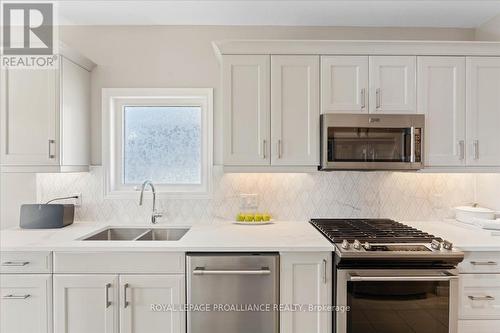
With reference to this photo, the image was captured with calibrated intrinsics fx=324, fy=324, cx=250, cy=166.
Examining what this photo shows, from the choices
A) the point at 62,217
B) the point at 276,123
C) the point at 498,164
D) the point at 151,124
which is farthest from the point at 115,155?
the point at 498,164

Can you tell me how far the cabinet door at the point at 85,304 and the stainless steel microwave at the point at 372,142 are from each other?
1.58m

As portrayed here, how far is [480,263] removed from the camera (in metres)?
1.94

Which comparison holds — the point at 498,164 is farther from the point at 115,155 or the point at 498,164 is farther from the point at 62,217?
the point at 62,217

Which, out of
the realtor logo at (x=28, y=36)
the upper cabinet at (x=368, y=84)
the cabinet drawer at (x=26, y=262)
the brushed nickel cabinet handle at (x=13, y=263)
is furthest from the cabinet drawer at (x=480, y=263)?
the realtor logo at (x=28, y=36)

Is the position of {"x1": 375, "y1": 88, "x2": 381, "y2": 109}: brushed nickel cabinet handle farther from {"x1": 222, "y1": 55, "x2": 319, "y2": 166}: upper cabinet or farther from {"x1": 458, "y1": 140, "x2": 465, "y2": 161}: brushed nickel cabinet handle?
{"x1": 458, "y1": 140, "x2": 465, "y2": 161}: brushed nickel cabinet handle

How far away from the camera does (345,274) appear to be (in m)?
1.86

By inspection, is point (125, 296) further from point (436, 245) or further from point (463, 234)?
point (463, 234)

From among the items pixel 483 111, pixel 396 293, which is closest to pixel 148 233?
pixel 396 293

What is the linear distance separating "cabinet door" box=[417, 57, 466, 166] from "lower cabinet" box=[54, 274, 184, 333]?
6.32 feet

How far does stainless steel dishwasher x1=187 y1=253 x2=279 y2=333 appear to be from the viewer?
1.90 meters

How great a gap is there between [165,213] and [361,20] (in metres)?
2.20

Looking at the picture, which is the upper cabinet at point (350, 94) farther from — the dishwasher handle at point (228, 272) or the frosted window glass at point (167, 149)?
the dishwasher handle at point (228, 272)

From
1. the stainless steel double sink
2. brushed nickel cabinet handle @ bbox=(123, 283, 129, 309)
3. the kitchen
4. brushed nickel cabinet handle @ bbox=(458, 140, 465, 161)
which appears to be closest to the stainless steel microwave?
the kitchen

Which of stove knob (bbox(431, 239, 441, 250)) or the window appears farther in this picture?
the window
